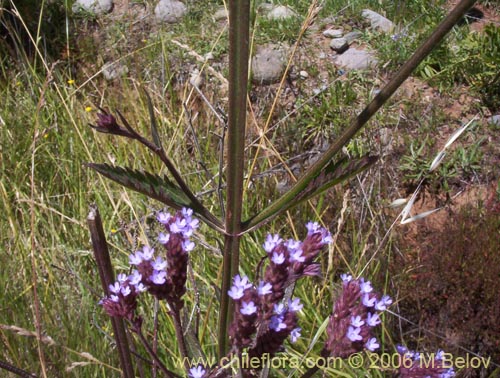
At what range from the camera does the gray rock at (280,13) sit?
333 cm

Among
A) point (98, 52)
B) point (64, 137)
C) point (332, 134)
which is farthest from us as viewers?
point (98, 52)

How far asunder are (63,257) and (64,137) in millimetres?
692

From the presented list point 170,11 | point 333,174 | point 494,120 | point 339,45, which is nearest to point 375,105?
point 333,174

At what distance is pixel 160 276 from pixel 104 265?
8 centimetres

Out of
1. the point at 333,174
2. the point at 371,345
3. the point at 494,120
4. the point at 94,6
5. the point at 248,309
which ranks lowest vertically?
the point at 494,120

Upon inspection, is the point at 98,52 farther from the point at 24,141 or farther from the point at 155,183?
the point at 155,183

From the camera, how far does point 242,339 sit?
0.87 m

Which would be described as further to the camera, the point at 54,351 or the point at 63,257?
the point at 63,257

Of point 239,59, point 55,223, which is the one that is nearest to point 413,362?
point 239,59

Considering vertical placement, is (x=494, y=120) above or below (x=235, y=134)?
below

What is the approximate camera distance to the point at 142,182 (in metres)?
0.90

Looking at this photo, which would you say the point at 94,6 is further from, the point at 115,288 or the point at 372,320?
the point at 372,320

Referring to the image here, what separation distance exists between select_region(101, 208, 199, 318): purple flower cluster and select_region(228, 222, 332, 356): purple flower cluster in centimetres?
9

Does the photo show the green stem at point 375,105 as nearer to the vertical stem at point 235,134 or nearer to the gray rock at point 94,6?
the vertical stem at point 235,134
